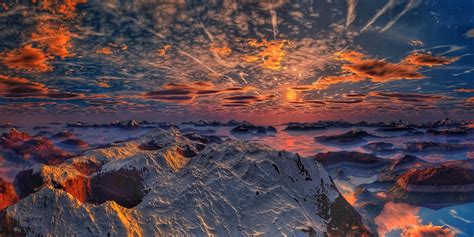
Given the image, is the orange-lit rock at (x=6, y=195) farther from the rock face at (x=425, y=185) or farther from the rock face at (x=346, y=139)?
the rock face at (x=346, y=139)

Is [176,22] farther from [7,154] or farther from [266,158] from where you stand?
[7,154]

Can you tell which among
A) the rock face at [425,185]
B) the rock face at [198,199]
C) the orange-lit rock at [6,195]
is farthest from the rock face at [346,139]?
the orange-lit rock at [6,195]

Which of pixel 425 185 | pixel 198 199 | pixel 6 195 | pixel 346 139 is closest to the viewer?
pixel 198 199

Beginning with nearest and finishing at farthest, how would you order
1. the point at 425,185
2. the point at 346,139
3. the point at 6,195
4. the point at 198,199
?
the point at 198,199
the point at 6,195
the point at 425,185
the point at 346,139

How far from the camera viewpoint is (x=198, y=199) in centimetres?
353

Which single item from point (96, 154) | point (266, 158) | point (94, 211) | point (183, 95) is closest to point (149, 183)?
point (94, 211)

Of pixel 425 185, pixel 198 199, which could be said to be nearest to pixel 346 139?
pixel 425 185

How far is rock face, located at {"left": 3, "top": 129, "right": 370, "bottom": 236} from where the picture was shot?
2.89m

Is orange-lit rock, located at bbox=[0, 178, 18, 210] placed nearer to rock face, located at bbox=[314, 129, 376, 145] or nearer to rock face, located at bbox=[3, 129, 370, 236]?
rock face, located at bbox=[3, 129, 370, 236]

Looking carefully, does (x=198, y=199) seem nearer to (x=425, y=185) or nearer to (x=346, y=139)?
(x=425, y=185)

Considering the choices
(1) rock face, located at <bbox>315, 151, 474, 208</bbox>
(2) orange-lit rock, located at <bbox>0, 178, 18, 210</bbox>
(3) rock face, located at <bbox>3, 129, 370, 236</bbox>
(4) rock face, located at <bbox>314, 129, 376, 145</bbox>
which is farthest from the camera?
(4) rock face, located at <bbox>314, 129, 376, 145</bbox>

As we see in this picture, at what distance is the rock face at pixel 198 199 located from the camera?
2889mm

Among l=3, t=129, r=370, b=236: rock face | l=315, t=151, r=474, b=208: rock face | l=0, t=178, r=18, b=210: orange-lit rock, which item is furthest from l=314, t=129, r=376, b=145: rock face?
l=0, t=178, r=18, b=210: orange-lit rock

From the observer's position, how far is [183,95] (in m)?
15.8
